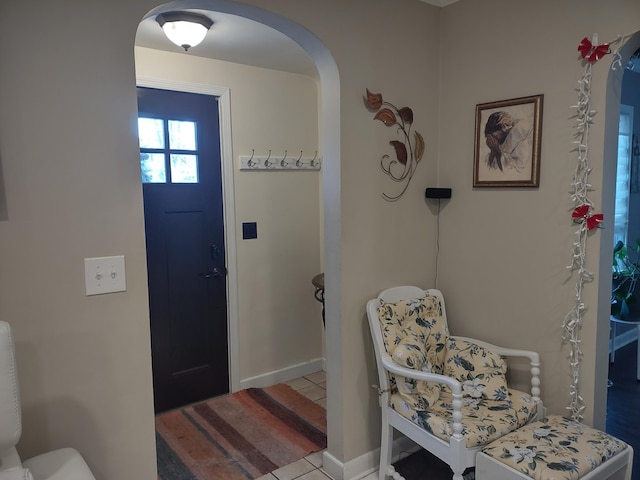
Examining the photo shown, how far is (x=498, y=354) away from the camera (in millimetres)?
2143

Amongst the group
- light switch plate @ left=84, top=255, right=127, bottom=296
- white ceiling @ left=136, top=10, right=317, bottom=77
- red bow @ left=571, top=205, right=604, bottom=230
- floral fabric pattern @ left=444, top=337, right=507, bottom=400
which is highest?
white ceiling @ left=136, top=10, right=317, bottom=77

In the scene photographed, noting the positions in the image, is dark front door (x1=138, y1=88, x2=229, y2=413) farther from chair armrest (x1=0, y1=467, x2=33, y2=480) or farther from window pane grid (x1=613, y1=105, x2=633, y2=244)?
window pane grid (x1=613, y1=105, x2=633, y2=244)

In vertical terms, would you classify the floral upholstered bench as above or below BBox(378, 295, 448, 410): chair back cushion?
below

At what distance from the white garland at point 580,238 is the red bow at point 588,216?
17 millimetres

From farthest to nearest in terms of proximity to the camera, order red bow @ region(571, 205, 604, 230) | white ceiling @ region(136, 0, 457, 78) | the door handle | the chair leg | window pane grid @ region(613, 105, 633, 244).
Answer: window pane grid @ region(613, 105, 633, 244) < the door handle < white ceiling @ region(136, 0, 457, 78) < the chair leg < red bow @ region(571, 205, 604, 230)

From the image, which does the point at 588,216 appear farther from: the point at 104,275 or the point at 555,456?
the point at 104,275

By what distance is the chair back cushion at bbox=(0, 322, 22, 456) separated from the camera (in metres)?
1.18

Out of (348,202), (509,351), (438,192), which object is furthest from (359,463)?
(438,192)

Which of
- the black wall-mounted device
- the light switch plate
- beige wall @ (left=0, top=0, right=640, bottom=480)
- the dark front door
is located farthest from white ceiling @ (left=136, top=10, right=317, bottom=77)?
the light switch plate

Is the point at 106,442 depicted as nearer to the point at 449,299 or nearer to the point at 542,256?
the point at 449,299

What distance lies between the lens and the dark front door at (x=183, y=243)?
9.43 feet

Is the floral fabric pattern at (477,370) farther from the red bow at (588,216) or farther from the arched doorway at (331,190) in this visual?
the red bow at (588,216)

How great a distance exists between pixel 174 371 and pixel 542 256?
2.37 meters

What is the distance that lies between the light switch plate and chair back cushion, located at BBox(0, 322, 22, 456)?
1.14ft
